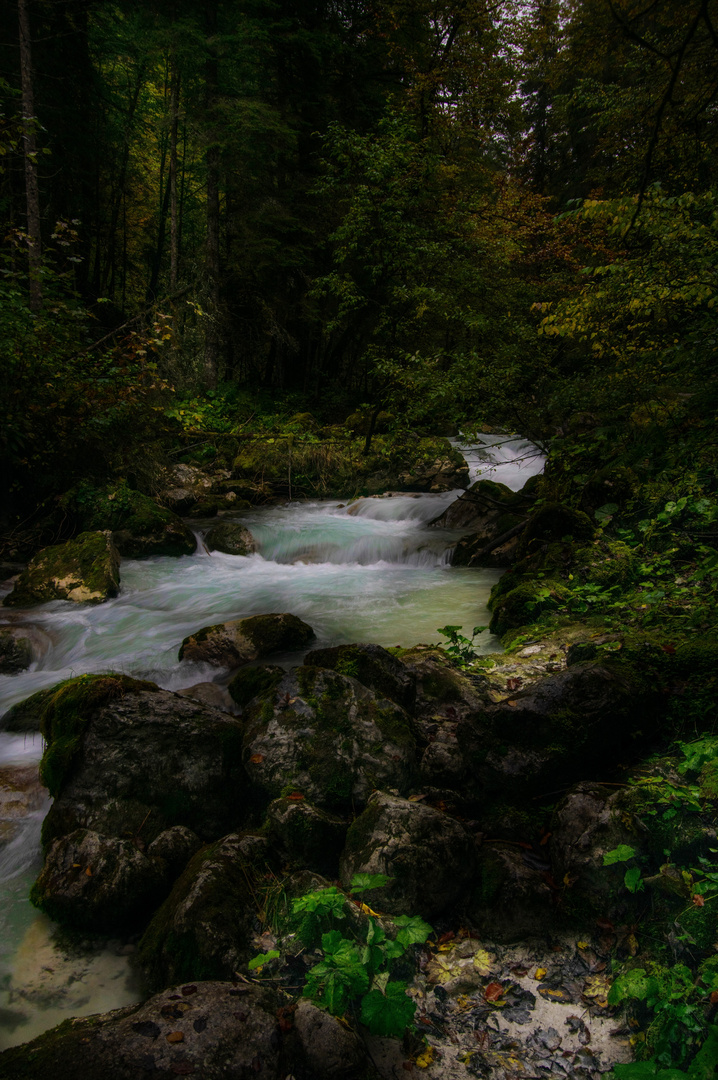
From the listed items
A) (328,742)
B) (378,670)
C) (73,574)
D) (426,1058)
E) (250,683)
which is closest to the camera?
(426,1058)

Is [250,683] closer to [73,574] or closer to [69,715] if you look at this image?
[69,715]

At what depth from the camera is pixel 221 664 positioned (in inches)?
218

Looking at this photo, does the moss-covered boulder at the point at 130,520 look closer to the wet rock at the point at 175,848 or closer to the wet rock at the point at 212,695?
the wet rock at the point at 212,695

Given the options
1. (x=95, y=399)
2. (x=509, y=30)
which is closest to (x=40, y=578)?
(x=95, y=399)

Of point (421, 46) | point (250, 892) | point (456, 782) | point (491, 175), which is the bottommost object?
point (250, 892)

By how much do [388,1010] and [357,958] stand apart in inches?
8.8

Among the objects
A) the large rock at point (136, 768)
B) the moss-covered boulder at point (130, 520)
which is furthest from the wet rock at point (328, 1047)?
the moss-covered boulder at point (130, 520)

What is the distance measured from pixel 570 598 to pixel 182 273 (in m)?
17.4

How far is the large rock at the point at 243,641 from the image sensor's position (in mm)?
5605

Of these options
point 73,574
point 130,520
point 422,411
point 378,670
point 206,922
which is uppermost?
point 422,411

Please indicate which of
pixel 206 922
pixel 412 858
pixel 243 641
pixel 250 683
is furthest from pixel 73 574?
pixel 412 858

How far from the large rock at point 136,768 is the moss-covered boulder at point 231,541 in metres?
6.56

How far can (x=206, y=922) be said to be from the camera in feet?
7.93

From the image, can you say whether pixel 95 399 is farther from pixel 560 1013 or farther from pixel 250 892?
pixel 560 1013
